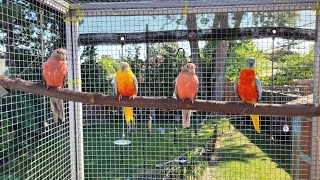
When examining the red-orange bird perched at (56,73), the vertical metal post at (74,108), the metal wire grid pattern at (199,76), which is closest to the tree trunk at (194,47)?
the metal wire grid pattern at (199,76)

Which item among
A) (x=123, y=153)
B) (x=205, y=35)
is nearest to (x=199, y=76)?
(x=205, y=35)

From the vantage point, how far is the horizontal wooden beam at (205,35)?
2.89m

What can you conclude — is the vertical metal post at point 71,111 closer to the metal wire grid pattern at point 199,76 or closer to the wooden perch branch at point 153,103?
the metal wire grid pattern at point 199,76

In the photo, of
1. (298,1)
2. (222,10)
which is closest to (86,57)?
(222,10)

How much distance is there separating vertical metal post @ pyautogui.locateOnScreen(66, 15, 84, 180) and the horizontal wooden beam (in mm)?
93

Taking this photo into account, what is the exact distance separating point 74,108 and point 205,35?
1.52 m

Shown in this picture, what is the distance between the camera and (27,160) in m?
2.47

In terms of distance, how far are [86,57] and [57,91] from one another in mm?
1717

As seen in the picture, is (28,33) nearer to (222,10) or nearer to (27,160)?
(27,160)

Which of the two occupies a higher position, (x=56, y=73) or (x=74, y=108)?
(x=56, y=73)

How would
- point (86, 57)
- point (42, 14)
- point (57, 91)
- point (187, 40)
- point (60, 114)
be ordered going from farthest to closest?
point (86, 57), point (187, 40), point (42, 14), point (60, 114), point (57, 91)

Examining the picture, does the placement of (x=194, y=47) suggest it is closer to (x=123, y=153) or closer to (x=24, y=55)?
(x=123, y=153)

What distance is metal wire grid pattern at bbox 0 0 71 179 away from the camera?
236 centimetres

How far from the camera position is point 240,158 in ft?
13.9
